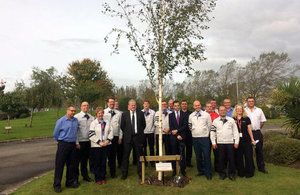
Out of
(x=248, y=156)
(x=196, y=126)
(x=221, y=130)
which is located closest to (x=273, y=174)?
(x=248, y=156)

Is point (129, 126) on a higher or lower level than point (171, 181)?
higher

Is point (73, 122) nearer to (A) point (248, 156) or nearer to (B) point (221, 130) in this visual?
(B) point (221, 130)

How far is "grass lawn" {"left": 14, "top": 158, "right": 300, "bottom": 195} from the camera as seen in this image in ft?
17.7

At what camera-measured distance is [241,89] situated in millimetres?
45688

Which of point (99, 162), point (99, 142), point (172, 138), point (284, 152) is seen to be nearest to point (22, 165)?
point (99, 162)

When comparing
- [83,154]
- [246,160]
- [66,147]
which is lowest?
[246,160]

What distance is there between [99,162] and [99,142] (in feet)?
1.87

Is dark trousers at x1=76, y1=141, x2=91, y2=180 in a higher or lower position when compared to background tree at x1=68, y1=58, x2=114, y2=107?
lower

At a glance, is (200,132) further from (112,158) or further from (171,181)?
(112,158)

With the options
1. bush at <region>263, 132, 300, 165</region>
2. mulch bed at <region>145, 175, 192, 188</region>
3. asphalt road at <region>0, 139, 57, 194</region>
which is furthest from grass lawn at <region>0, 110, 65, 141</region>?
bush at <region>263, 132, 300, 165</region>

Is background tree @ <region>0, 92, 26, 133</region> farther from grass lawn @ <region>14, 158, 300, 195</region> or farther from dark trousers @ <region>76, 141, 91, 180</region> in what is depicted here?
dark trousers @ <region>76, 141, 91, 180</region>

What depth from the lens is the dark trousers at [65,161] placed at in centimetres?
571

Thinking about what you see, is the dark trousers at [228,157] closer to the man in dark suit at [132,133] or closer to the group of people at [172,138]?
the group of people at [172,138]

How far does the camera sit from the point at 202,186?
573 centimetres
